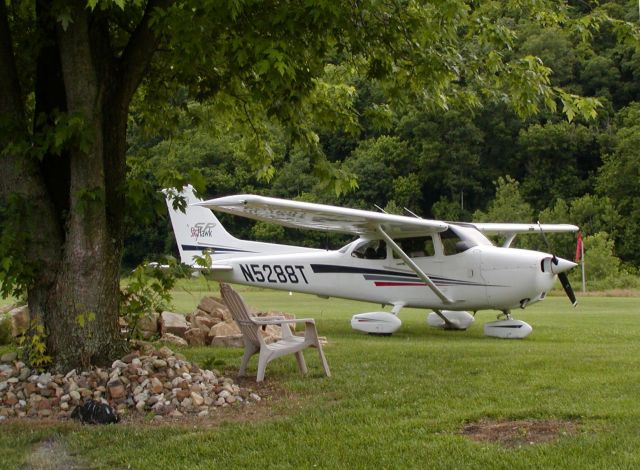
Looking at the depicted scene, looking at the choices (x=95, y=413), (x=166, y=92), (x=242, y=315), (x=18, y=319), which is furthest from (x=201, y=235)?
(x=95, y=413)

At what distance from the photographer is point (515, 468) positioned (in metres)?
4.62

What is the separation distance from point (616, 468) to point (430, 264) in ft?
34.5

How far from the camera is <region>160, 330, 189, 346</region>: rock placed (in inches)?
447

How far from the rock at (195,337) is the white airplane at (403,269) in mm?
1557

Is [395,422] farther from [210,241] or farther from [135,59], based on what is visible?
[210,241]

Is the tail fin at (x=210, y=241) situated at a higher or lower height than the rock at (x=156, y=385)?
higher

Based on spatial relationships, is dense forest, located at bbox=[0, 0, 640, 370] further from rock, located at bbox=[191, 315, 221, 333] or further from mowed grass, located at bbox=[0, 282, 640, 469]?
rock, located at bbox=[191, 315, 221, 333]

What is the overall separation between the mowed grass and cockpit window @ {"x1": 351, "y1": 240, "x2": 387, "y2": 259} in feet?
19.6

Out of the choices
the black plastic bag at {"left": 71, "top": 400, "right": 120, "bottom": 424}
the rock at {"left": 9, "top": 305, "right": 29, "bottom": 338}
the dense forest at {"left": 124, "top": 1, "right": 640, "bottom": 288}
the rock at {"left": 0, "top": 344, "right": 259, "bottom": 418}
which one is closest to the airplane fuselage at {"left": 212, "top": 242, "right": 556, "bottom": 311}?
the rock at {"left": 9, "top": 305, "right": 29, "bottom": 338}

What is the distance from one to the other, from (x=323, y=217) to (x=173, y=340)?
4.03 meters

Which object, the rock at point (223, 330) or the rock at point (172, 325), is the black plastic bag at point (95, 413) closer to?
the rock at point (223, 330)

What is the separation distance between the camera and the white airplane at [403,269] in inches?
548

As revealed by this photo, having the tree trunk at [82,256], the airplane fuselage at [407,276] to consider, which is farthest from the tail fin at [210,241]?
the tree trunk at [82,256]

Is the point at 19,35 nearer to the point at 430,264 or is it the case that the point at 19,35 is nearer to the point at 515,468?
the point at 515,468
